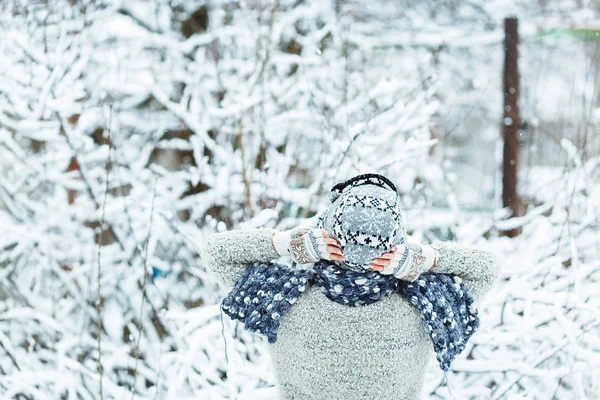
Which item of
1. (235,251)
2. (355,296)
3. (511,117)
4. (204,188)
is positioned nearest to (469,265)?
(355,296)

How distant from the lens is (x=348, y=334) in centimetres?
169

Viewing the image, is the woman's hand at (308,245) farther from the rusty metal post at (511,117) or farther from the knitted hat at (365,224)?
the rusty metal post at (511,117)

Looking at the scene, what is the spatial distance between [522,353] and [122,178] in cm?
223

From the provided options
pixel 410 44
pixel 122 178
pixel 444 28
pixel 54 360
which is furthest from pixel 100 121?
pixel 444 28

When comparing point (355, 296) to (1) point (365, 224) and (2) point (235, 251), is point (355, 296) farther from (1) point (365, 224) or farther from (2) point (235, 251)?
(2) point (235, 251)

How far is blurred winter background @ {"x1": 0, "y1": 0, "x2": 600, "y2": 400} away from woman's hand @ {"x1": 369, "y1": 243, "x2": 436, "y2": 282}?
0.81m

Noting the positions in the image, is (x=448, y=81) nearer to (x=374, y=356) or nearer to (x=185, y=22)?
(x=185, y=22)

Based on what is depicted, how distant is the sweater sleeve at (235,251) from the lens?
1.77 meters

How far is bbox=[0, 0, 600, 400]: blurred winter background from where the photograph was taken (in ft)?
8.56

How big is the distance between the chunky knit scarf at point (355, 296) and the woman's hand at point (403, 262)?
41 millimetres

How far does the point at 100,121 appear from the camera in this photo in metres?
3.85

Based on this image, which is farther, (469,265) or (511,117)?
(511,117)

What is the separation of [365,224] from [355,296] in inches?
8.0

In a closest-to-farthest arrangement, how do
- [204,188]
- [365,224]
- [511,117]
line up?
[365,224] → [511,117] → [204,188]
